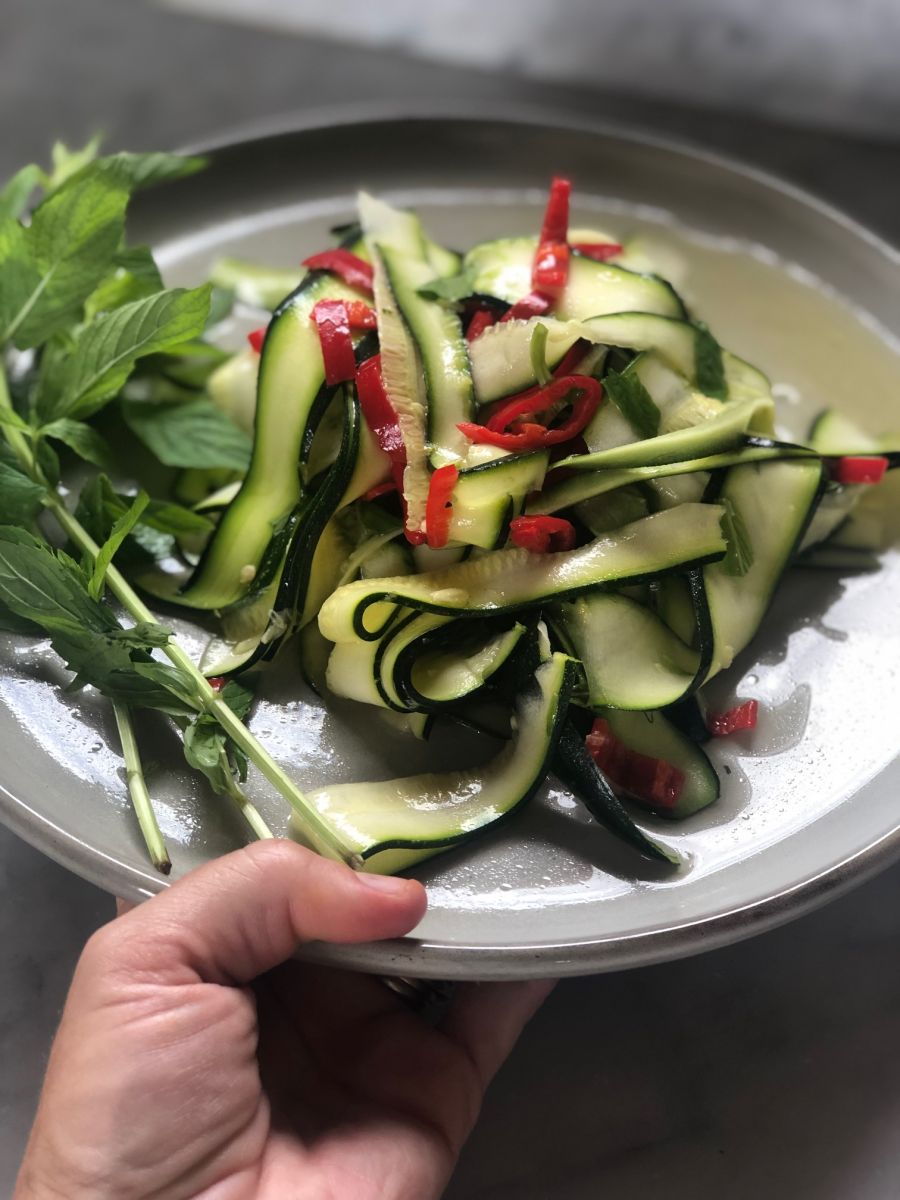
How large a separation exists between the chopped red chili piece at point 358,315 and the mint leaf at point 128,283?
17.1 inches

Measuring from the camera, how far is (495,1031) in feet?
6.26

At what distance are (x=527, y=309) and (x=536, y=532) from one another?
558 millimetres

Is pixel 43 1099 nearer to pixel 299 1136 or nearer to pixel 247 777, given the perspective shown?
pixel 299 1136

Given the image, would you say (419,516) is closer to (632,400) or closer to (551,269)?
(632,400)

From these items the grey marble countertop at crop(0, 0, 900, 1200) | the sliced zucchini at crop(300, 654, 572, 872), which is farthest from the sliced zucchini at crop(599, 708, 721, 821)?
the grey marble countertop at crop(0, 0, 900, 1200)

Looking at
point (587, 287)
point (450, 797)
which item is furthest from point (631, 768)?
point (587, 287)

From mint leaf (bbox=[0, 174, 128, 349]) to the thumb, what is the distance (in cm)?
128

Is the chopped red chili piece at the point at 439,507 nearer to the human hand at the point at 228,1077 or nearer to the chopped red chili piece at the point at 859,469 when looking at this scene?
the human hand at the point at 228,1077

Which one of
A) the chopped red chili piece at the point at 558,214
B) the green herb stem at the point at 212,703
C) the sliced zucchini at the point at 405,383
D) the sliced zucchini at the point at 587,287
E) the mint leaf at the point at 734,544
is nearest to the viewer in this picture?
the green herb stem at the point at 212,703

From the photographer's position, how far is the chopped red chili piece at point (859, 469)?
223 centimetres

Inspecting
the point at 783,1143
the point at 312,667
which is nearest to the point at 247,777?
the point at 312,667

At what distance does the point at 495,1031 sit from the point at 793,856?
0.62 m

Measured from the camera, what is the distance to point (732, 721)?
205cm

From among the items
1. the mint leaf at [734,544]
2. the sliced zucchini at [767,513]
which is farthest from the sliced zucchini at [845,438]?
the mint leaf at [734,544]
